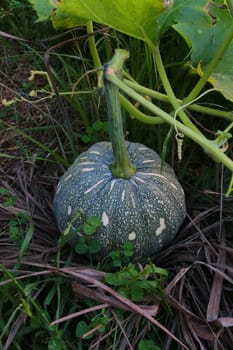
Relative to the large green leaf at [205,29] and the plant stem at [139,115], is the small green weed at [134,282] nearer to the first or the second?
the plant stem at [139,115]

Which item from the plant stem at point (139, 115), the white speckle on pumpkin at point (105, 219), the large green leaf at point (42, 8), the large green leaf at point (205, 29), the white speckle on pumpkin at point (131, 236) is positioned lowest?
the white speckle on pumpkin at point (131, 236)

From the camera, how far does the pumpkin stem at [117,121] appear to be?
4.53ft

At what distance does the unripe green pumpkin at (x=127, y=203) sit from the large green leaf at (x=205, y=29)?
315mm

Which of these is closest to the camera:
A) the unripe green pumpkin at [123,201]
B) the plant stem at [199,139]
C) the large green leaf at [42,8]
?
the plant stem at [199,139]

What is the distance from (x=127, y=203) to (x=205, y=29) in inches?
22.9

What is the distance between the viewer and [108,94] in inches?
54.9

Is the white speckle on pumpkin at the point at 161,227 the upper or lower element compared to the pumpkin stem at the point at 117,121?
lower

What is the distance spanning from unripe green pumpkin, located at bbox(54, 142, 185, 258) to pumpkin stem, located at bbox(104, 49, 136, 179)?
0.08 feet

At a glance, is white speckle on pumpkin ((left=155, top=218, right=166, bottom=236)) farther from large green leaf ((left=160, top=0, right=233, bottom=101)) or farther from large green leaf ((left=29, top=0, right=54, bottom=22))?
large green leaf ((left=29, top=0, right=54, bottom=22))

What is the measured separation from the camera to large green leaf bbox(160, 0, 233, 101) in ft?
5.19

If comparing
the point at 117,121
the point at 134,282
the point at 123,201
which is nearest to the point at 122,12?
the point at 117,121

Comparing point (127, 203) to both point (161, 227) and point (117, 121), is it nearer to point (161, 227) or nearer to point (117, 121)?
point (161, 227)

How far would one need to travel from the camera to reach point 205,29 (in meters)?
1.68

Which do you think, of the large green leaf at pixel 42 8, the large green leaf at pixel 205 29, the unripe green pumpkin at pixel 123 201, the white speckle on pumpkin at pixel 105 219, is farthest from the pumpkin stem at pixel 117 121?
the large green leaf at pixel 42 8
